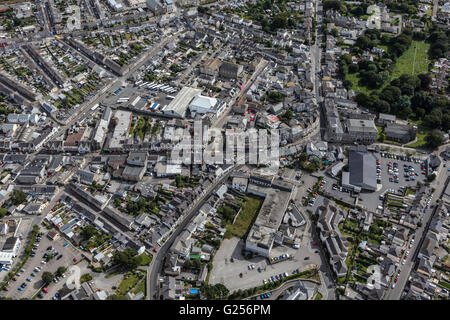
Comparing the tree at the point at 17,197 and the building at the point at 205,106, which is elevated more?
the building at the point at 205,106

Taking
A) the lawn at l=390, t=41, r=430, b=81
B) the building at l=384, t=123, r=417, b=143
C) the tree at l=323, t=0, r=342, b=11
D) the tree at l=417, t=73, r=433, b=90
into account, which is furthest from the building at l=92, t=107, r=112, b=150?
the tree at l=323, t=0, r=342, b=11

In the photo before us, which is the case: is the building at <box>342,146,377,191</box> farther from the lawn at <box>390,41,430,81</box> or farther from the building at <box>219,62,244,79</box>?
the building at <box>219,62,244,79</box>

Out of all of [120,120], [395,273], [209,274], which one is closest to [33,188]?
[120,120]

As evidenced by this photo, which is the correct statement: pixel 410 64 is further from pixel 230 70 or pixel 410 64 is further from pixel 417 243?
pixel 417 243

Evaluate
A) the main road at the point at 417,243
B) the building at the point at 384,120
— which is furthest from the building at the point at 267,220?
the building at the point at 384,120

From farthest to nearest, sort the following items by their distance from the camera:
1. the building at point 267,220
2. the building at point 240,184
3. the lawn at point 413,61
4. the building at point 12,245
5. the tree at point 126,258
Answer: the lawn at point 413,61, the building at point 240,184, the building at point 267,220, the building at point 12,245, the tree at point 126,258

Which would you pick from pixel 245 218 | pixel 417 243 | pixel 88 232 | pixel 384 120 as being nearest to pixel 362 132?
pixel 384 120

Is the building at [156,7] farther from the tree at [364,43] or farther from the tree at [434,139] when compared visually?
the tree at [434,139]
